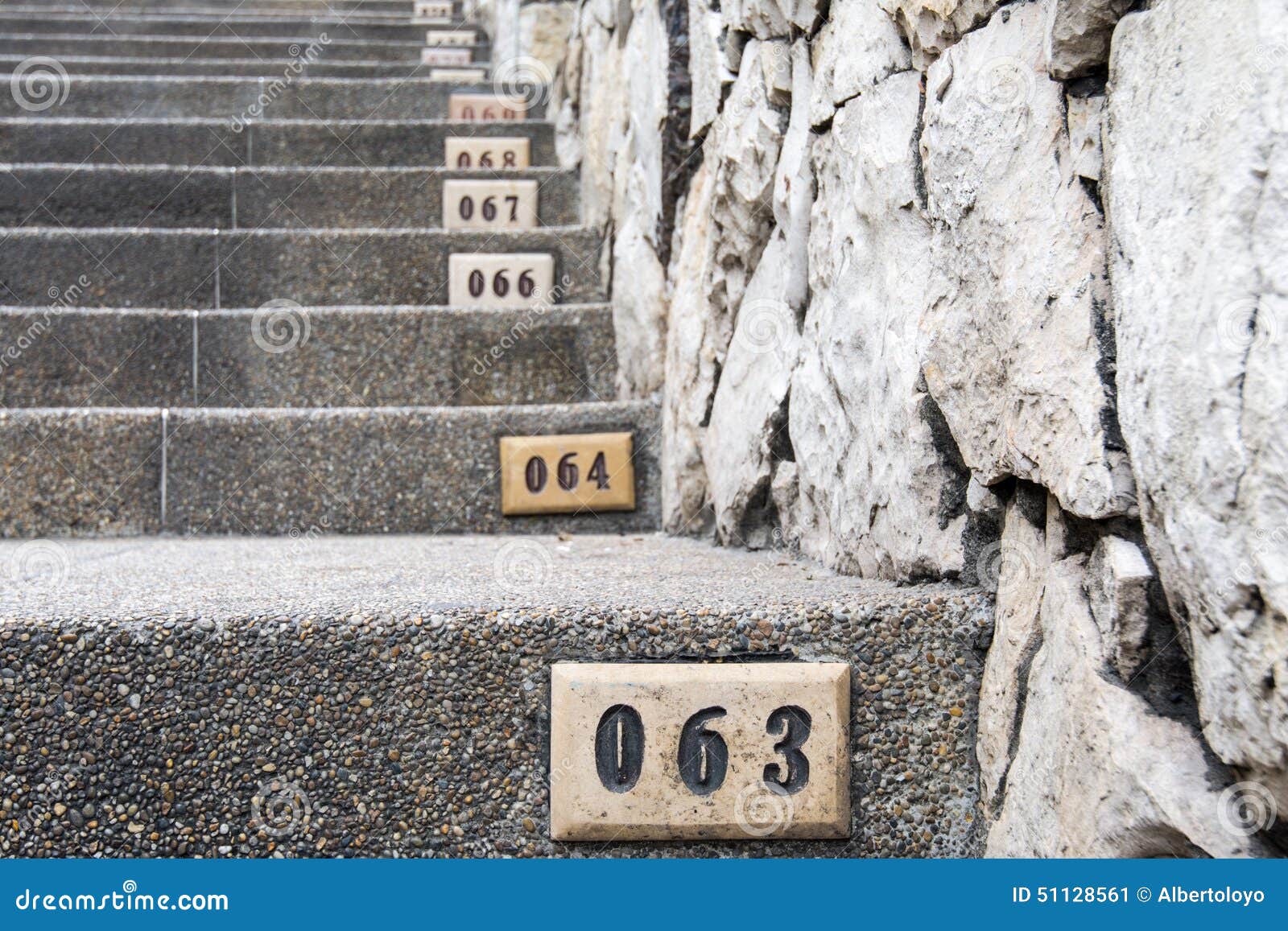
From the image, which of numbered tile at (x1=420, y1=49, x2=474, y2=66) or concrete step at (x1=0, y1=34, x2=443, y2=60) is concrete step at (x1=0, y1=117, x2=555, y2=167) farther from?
numbered tile at (x1=420, y1=49, x2=474, y2=66)

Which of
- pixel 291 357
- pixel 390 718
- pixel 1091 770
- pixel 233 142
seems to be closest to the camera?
pixel 1091 770

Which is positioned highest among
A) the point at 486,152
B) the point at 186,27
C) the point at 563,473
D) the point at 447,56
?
the point at 186,27

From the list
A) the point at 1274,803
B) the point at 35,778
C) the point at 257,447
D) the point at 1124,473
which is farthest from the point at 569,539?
the point at 1274,803

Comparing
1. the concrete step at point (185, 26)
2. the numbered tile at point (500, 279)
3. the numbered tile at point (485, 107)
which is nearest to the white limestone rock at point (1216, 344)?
the numbered tile at point (500, 279)

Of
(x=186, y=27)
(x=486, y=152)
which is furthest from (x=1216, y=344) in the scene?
(x=186, y=27)

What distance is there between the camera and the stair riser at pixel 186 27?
3830 millimetres

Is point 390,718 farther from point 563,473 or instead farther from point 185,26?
point 185,26

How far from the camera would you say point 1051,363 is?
841 millimetres

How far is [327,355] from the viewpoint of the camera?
2.10m

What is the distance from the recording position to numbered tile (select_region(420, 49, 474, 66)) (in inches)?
147

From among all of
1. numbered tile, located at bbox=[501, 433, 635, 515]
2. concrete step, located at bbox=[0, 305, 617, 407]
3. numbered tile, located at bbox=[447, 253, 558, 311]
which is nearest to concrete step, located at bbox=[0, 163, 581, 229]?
numbered tile, located at bbox=[447, 253, 558, 311]

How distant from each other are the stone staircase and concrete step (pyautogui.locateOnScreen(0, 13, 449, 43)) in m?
0.26

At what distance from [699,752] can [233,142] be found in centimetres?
237

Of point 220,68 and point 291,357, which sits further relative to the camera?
point 220,68
